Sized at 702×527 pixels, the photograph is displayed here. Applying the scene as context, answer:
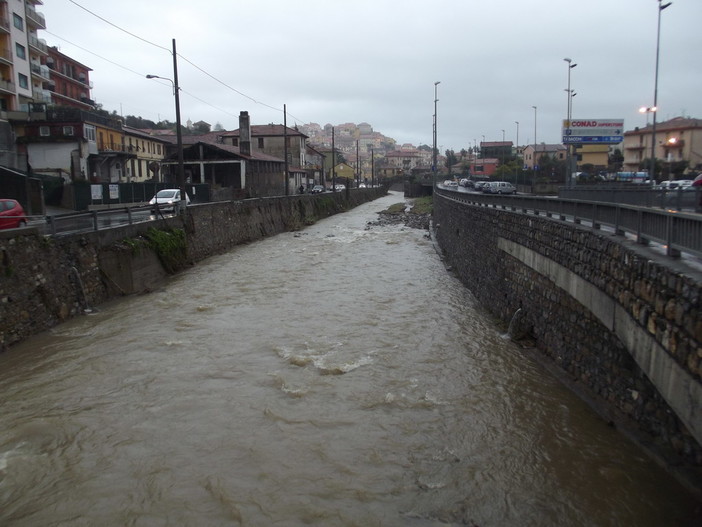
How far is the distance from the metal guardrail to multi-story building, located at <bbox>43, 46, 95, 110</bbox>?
231 ft

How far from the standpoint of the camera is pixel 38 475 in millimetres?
7211

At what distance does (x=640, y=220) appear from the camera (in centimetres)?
801

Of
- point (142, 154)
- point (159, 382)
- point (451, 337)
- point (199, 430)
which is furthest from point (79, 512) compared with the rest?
point (142, 154)

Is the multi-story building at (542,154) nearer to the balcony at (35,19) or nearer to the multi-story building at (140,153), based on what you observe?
the multi-story building at (140,153)

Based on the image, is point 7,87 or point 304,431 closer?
point 304,431

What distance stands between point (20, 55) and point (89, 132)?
44.2ft

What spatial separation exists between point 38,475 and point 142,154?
193 feet

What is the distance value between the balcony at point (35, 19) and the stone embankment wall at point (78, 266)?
1762 inches

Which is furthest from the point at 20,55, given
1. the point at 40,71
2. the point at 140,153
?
the point at 140,153

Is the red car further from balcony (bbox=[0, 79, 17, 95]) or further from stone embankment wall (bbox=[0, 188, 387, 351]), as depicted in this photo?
balcony (bbox=[0, 79, 17, 95])

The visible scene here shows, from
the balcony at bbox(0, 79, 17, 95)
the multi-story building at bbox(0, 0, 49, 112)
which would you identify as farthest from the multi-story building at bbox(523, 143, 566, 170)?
the balcony at bbox(0, 79, 17, 95)

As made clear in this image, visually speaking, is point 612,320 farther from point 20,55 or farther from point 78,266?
point 20,55

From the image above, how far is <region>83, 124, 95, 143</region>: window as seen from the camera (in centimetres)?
4869

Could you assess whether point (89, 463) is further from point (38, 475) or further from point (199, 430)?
point (199, 430)
